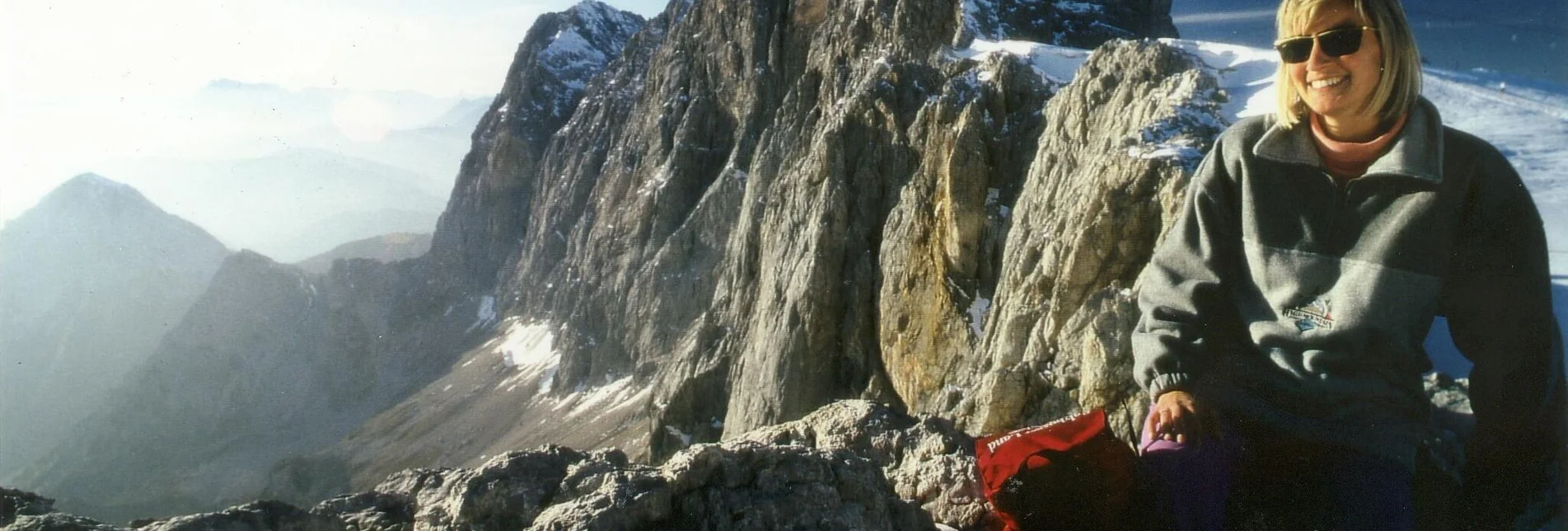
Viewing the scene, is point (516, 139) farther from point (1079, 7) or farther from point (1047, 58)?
point (1047, 58)

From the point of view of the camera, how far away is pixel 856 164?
113 feet

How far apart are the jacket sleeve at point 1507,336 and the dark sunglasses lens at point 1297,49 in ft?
3.01

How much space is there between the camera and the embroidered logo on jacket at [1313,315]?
3.98m

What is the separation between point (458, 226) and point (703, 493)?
13721 centimetres

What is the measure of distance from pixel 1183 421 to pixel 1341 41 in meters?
2.02

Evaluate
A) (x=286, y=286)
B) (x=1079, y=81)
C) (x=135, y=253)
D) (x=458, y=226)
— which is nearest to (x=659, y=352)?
(x=1079, y=81)

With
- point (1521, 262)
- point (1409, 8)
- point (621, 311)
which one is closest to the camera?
point (1521, 262)

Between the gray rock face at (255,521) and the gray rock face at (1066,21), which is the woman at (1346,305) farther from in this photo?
the gray rock face at (1066,21)

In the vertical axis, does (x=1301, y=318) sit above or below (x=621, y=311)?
above

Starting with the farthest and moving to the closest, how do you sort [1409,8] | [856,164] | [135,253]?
[135,253] → [856,164] → [1409,8]

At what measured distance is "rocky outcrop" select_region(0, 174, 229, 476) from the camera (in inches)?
5571

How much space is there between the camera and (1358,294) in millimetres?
3873

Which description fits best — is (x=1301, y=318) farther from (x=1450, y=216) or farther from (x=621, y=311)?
(x=621, y=311)

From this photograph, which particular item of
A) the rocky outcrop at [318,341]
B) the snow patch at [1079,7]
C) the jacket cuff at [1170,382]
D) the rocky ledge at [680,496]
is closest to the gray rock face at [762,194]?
the snow patch at [1079,7]
